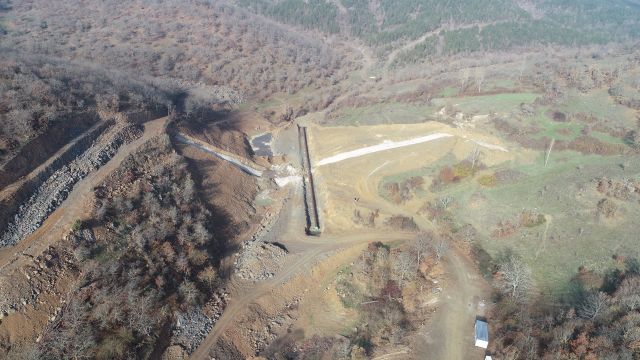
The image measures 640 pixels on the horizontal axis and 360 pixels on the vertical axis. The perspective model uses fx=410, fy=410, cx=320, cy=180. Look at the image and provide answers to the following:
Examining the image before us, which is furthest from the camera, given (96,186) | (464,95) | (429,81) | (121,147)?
(429,81)

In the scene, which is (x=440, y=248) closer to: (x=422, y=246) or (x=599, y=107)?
(x=422, y=246)

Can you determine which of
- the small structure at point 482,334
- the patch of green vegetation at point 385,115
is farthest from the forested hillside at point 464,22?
the small structure at point 482,334

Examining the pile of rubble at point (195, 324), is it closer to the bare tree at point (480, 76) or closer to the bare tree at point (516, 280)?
the bare tree at point (516, 280)

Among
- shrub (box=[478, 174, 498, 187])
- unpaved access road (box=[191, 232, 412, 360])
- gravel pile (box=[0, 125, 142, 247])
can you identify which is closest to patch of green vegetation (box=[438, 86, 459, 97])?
shrub (box=[478, 174, 498, 187])

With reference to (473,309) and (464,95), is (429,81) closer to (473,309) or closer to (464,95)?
(464,95)

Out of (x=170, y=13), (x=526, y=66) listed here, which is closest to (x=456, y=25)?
(x=526, y=66)

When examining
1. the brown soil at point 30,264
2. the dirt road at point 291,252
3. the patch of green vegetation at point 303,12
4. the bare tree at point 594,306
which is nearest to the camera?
the brown soil at point 30,264

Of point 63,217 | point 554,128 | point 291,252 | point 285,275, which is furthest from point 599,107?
point 63,217
